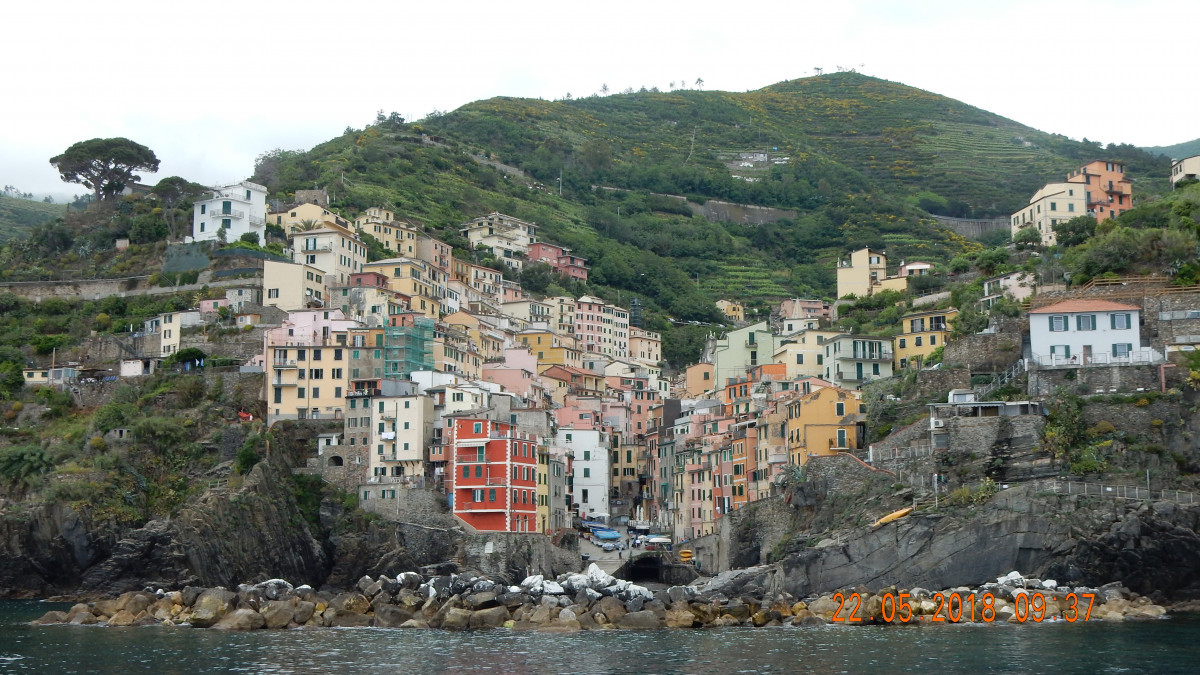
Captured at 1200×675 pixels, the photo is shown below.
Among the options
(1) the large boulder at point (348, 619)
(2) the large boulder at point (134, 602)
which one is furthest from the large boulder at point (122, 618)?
(1) the large boulder at point (348, 619)

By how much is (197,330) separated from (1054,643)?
64.8 metres

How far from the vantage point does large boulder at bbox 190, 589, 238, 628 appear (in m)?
64.1

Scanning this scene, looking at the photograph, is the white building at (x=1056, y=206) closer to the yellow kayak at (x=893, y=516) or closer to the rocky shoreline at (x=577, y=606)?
the yellow kayak at (x=893, y=516)

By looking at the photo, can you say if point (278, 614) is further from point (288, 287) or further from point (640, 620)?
point (288, 287)

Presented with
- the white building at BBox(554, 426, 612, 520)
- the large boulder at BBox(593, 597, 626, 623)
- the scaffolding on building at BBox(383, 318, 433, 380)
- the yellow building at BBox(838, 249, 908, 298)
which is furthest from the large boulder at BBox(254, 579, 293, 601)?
the yellow building at BBox(838, 249, 908, 298)

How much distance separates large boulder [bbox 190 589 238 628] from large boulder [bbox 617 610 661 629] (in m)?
19.1

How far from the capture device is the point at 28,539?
77.9m

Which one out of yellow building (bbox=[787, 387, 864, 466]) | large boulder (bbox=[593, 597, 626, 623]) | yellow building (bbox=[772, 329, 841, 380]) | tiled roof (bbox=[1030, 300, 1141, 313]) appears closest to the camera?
large boulder (bbox=[593, 597, 626, 623])

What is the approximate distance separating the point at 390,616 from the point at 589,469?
109 feet

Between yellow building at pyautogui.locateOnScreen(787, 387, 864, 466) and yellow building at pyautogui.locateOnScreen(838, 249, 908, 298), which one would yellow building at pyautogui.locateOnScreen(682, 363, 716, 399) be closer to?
yellow building at pyautogui.locateOnScreen(838, 249, 908, 298)

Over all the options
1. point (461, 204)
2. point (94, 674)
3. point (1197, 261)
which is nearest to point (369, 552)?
point (94, 674)

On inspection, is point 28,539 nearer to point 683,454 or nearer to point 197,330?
point 197,330

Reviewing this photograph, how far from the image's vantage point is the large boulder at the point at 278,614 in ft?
211

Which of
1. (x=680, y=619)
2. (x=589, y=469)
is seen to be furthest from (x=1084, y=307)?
(x=589, y=469)
